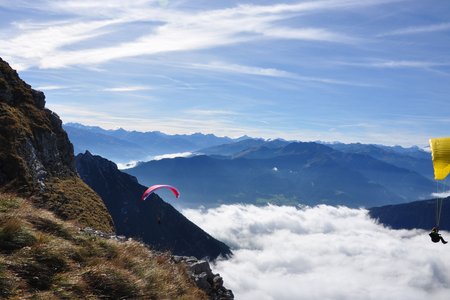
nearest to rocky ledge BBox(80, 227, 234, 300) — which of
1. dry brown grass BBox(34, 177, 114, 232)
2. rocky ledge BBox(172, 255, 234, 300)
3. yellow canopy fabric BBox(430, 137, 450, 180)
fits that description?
rocky ledge BBox(172, 255, 234, 300)

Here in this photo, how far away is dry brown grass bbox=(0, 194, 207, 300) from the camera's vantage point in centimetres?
1009

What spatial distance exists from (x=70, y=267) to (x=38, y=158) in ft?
91.3

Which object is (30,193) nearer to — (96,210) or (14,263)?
(96,210)

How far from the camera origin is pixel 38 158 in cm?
3594

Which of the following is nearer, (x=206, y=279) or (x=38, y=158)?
(x=206, y=279)

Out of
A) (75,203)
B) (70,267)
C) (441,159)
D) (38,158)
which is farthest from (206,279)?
(38,158)

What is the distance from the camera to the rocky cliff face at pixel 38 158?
1182 inches

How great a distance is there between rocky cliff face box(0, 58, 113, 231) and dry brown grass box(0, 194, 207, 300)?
14171 mm

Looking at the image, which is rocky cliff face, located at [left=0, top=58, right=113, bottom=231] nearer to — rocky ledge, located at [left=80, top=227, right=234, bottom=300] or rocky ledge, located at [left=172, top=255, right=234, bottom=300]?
rocky ledge, located at [left=80, top=227, right=234, bottom=300]

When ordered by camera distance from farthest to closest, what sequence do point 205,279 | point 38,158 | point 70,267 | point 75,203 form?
point 38,158 → point 75,203 → point 205,279 → point 70,267

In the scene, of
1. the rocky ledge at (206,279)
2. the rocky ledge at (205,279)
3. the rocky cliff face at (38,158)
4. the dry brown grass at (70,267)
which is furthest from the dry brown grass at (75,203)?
the dry brown grass at (70,267)

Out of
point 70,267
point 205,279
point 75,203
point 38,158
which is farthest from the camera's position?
point 38,158

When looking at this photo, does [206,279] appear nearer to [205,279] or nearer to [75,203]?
[205,279]

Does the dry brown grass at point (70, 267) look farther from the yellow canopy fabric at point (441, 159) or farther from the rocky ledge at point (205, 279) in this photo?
the yellow canopy fabric at point (441, 159)
